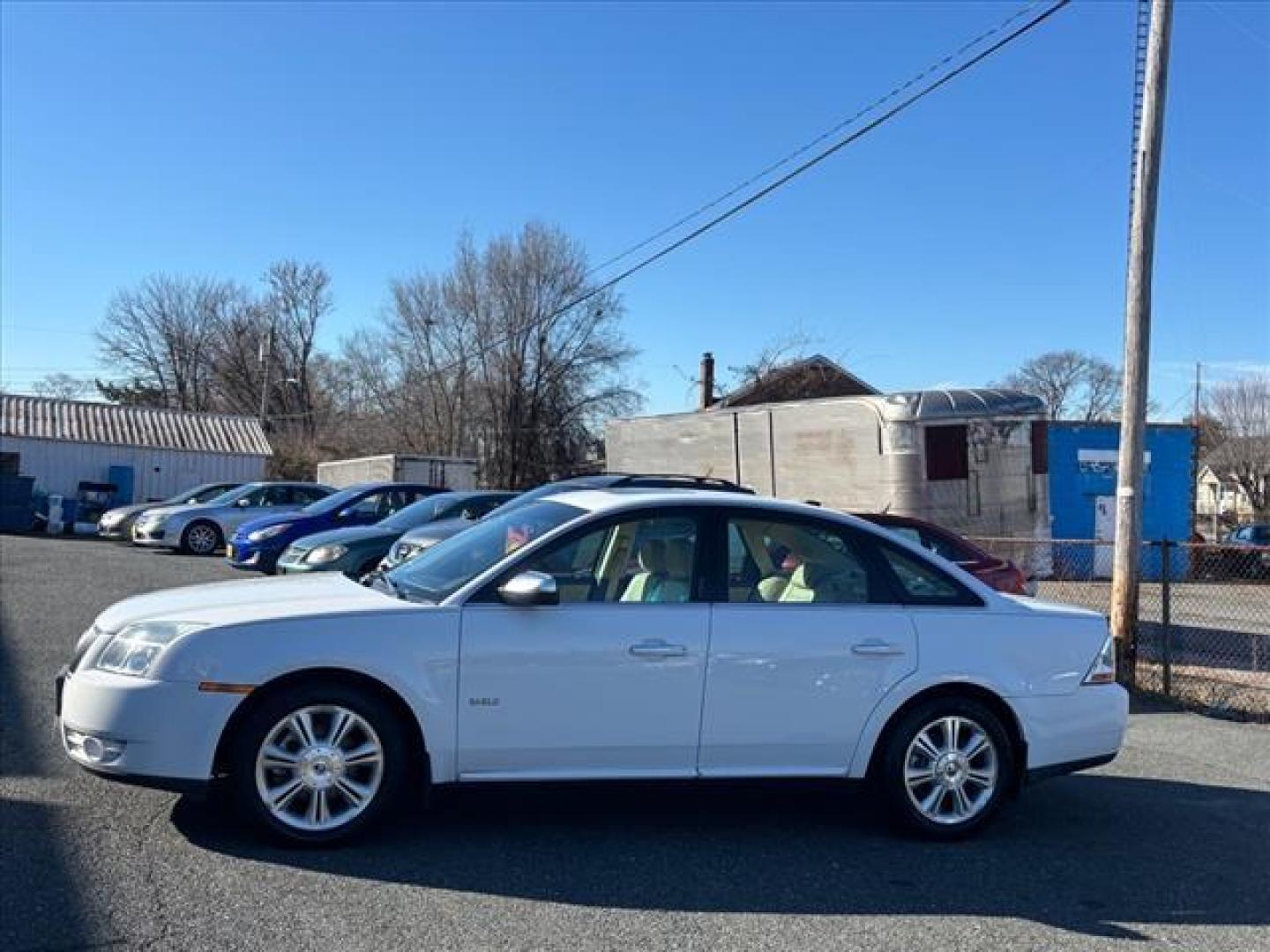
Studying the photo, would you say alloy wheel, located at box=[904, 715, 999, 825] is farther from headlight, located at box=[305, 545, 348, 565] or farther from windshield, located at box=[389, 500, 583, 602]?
headlight, located at box=[305, 545, 348, 565]

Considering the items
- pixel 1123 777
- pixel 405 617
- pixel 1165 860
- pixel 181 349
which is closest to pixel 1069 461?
pixel 1123 777

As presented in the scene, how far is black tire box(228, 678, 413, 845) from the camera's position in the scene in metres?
4.68

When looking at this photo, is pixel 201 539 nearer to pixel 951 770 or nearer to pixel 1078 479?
pixel 1078 479

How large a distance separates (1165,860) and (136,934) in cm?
442

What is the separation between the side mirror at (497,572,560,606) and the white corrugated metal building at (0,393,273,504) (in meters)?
30.9

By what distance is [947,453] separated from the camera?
21.0m

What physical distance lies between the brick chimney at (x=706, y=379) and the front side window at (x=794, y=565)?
3618 centimetres

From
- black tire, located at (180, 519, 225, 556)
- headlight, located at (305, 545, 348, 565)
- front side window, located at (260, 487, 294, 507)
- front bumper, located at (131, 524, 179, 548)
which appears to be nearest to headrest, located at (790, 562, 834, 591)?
headlight, located at (305, 545, 348, 565)

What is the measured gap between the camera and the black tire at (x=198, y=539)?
21.3m

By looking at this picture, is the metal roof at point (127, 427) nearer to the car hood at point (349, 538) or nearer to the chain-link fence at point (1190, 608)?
the car hood at point (349, 538)

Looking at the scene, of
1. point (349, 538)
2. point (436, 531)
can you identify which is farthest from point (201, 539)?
point (436, 531)

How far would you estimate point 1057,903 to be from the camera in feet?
15.2

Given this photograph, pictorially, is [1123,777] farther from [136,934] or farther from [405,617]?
[136,934]

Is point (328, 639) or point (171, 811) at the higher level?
point (328, 639)
